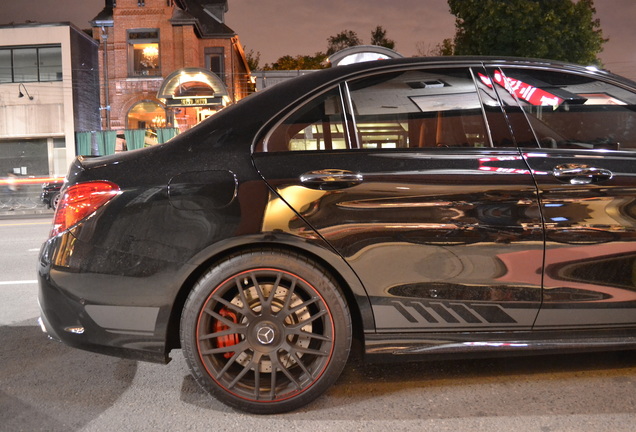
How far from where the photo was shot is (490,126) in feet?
9.98

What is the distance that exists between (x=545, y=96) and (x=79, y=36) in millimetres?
31243

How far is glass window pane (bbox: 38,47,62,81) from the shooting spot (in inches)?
1134

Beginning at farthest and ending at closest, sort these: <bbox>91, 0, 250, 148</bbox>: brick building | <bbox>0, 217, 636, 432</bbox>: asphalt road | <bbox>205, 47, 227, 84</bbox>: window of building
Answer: <bbox>205, 47, 227, 84</bbox>: window of building < <bbox>91, 0, 250, 148</bbox>: brick building < <bbox>0, 217, 636, 432</bbox>: asphalt road

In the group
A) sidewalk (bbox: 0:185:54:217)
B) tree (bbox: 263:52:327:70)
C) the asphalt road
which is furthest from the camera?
tree (bbox: 263:52:327:70)

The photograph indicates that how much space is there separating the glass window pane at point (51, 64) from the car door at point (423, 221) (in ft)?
97.4

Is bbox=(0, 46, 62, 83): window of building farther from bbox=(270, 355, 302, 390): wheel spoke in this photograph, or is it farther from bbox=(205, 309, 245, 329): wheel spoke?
bbox=(270, 355, 302, 390): wheel spoke

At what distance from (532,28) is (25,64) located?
25.2m

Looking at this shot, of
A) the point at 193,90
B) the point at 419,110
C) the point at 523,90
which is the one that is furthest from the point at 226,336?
the point at 193,90

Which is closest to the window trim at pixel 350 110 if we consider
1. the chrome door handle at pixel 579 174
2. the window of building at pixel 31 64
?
the chrome door handle at pixel 579 174

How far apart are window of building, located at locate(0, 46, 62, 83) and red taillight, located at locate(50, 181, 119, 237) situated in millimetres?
29223

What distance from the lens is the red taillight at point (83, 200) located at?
2.77 meters

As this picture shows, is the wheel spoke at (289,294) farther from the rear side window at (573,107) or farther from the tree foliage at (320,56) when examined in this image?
the tree foliage at (320,56)

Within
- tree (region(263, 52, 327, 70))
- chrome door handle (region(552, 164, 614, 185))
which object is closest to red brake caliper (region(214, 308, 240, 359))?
chrome door handle (region(552, 164, 614, 185))

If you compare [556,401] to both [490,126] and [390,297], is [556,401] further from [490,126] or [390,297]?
[490,126]
